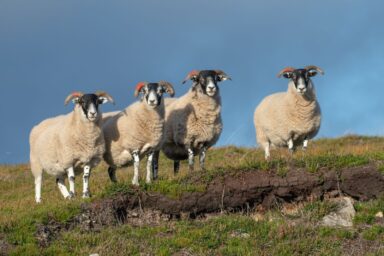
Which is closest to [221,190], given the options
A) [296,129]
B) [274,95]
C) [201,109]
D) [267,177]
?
[267,177]

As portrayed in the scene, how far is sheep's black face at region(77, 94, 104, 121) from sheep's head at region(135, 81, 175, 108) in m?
1.26

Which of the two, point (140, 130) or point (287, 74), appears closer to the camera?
point (140, 130)

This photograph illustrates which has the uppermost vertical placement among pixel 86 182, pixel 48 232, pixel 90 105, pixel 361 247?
pixel 90 105

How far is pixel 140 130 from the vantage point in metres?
16.5

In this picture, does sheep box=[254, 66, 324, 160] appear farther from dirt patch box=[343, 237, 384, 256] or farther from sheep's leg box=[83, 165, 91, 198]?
dirt patch box=[343, 237, 384, 256]

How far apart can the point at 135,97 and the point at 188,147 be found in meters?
2.24

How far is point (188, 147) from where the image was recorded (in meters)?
18.1

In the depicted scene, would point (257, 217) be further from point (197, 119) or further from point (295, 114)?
point (295, 114)

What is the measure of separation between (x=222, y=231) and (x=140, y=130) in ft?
15.9

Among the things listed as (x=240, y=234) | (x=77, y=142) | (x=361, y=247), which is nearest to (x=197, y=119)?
(x=77, y=142)

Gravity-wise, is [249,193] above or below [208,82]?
below

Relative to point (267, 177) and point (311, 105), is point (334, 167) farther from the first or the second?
point (311, 105)

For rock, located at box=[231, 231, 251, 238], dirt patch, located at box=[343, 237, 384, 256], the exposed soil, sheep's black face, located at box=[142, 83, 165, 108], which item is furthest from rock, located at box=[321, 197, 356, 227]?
sheep's black face, located at box=[142, 83, 165, 108]

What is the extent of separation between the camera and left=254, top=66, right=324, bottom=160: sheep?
19.1 meters
